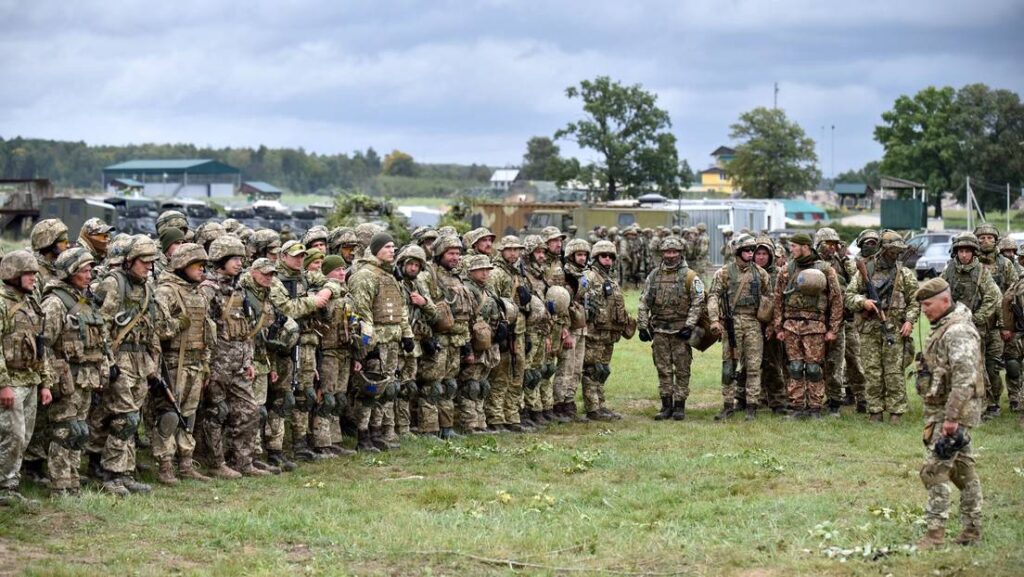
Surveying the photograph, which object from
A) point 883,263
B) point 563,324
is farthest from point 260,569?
point 883,263

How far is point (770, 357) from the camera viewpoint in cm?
1647

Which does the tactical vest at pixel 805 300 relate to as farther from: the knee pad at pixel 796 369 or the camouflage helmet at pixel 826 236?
the knee pad at pixel 796 369

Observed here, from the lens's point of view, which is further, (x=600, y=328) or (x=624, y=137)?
(x=624, y=137)

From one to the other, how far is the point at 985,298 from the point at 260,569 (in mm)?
10543

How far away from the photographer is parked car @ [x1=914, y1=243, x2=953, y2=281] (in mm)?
35281

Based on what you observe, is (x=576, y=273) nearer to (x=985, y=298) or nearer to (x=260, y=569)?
(x=985, y=298)

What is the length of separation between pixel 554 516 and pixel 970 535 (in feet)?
10.6

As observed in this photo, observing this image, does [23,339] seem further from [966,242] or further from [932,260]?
[932,260]

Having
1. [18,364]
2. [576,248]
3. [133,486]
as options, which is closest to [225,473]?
[133,486]

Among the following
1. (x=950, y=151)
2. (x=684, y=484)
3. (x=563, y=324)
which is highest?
(x=950, y=151)

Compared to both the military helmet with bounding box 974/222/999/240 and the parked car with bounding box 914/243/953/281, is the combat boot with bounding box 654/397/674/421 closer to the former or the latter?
the military helmet with bounding box 974/222/999/240

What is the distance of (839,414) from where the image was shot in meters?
16.1

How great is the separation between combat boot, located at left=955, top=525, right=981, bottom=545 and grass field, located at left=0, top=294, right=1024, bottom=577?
8cm

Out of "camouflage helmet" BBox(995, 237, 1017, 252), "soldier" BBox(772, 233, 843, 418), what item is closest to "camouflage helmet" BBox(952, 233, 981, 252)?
"camouflage helmet" BBox(995, 237, 1017, 252)
